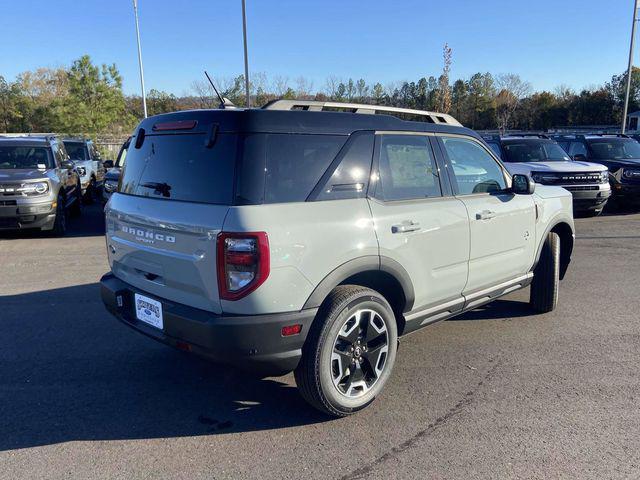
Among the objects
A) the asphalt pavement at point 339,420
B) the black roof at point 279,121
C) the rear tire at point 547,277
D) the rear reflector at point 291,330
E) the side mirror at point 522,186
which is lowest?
the asphalt pavement at point 339,420

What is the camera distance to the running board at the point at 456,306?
12.4 ft

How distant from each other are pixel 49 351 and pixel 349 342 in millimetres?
2811

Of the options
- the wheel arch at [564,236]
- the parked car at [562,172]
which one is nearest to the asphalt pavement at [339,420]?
the wheel arch at [564,236]

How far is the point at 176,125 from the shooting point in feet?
11.0

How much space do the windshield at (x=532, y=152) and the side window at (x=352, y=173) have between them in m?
9.68

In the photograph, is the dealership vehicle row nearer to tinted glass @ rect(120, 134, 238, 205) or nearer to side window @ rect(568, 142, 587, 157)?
tinted glass @ rect(120, 134, 238, 205)

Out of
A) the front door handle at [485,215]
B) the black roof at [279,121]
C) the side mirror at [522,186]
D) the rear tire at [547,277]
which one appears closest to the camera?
the black roof at [279,121]

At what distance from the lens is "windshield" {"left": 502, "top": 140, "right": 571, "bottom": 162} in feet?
40.0

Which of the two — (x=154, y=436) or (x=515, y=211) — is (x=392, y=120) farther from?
(x=154, y=436)

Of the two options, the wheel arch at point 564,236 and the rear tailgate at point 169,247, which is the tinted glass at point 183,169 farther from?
the wheel arch at point 564,236

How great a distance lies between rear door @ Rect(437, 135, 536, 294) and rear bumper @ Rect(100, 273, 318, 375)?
1.82m

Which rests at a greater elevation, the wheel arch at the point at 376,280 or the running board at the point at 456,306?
the wheel arch at the point at 376,280

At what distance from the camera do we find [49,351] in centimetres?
445

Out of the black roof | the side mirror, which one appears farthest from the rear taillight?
the side mirror
